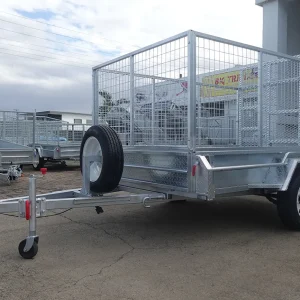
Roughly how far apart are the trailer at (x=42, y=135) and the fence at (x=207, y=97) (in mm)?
7699

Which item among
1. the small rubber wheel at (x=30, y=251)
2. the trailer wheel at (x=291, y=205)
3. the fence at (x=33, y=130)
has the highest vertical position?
the fence at (x=33, y=130)

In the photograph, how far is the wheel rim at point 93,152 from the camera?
5301mm

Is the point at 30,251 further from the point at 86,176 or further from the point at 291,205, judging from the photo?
the point at 291,205

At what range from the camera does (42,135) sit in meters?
15.3

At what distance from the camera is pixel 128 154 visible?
5.64 m

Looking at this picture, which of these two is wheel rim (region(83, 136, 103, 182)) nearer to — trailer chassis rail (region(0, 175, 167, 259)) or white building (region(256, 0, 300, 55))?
trailer chassis rail (region(0, 175, 167, 259))

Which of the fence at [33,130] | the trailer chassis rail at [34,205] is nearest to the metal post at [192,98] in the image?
the trailer chassis rail at [34,205]

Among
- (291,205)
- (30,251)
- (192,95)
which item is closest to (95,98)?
(192,95)

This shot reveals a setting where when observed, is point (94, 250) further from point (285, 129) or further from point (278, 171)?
point (285, 129)

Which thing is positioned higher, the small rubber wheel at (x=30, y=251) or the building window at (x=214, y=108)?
the building window at (x=214, y=108)

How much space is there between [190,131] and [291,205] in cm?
182

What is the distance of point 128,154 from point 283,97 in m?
2.54

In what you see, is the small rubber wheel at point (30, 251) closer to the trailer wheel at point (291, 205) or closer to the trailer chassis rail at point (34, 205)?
the trailer chassis rail at point (34, 205)

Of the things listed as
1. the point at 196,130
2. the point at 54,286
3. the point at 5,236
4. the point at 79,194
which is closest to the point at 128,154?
the point at 79,194
